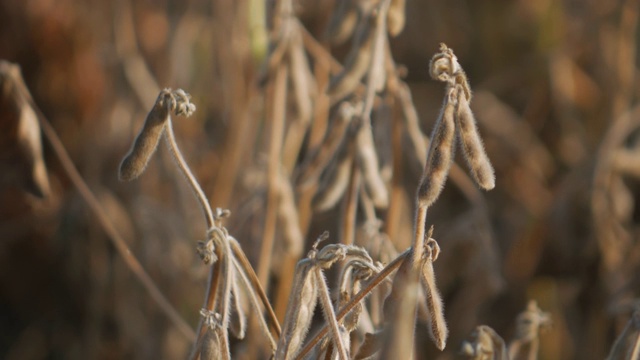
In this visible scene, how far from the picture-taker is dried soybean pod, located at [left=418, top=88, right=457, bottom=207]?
0.76m

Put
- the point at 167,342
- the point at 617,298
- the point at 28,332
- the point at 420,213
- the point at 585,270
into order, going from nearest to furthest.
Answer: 1. the point at 420,213
2. the point at 617,298
3. the point at 167,342
4. the point at 585,270
5. the point at 28,332

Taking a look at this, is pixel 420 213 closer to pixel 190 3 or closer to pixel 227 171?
pixel 227 171

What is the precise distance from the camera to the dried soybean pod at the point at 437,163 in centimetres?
76

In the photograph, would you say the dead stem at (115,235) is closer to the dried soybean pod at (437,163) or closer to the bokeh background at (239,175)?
the bokeh background at (239,175)

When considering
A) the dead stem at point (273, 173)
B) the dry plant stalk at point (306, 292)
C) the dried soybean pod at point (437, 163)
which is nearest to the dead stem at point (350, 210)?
the dead stem at point (273, 173)

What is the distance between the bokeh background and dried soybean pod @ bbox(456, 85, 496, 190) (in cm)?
68

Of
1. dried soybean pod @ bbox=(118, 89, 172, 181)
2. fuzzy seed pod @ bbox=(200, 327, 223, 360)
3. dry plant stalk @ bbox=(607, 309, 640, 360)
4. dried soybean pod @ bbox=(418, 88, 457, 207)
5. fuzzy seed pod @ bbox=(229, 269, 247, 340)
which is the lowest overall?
dry plant stalk @ bbox=(607, 309, 640, 360)

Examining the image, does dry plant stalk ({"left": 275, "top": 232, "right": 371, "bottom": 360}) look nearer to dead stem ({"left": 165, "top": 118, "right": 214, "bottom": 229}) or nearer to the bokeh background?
dead stem ({"left": 165, "top": 118, "right": 214, "bottom": 229})

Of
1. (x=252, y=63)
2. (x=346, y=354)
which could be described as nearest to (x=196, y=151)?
(x=252, y=63)

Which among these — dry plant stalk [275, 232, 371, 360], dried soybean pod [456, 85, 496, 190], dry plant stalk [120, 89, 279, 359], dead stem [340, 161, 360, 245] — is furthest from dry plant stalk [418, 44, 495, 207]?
dead stem [340, 161, 360, 245]

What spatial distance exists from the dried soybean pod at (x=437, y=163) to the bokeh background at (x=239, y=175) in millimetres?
724

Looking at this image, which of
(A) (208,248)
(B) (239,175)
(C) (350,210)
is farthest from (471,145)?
(B) (239,175)

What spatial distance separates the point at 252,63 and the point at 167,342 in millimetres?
656

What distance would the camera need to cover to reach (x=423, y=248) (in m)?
0.78
